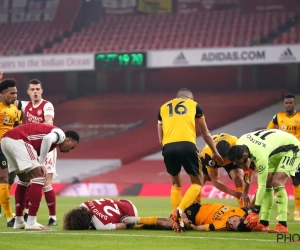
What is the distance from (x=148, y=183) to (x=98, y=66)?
5.80 m

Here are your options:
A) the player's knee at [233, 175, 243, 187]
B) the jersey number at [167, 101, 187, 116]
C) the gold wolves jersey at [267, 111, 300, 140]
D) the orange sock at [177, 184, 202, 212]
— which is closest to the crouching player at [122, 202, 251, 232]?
the orange sock at [177, 184, 202, 212]

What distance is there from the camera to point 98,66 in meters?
30.5

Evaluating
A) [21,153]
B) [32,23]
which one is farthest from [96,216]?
[32,23]

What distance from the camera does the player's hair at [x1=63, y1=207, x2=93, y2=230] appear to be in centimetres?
1070

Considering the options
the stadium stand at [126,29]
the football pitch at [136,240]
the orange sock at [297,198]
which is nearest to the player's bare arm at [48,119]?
the football pitch at [136,240]

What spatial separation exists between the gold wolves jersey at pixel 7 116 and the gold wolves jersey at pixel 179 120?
9.80 feet

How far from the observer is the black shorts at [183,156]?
10.9 meters

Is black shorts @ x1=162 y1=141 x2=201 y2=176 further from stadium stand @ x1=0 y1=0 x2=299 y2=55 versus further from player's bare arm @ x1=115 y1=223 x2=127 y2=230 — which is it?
stadium stand @ x1=0 y1=0 x2=299 y2=55

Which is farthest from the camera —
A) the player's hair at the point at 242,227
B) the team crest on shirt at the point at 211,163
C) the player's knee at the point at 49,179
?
the team crest on shirt at the point at 211,163

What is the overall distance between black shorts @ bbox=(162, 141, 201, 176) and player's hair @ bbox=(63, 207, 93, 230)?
135 centimetres

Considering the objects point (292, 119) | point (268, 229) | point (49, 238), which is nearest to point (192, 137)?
point (268, 229)

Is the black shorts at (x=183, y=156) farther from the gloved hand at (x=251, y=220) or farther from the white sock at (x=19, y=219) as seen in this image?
the white sock at (x=19, y=219)

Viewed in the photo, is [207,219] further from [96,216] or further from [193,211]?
[96,216]

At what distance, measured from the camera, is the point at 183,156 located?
35.7 feet
